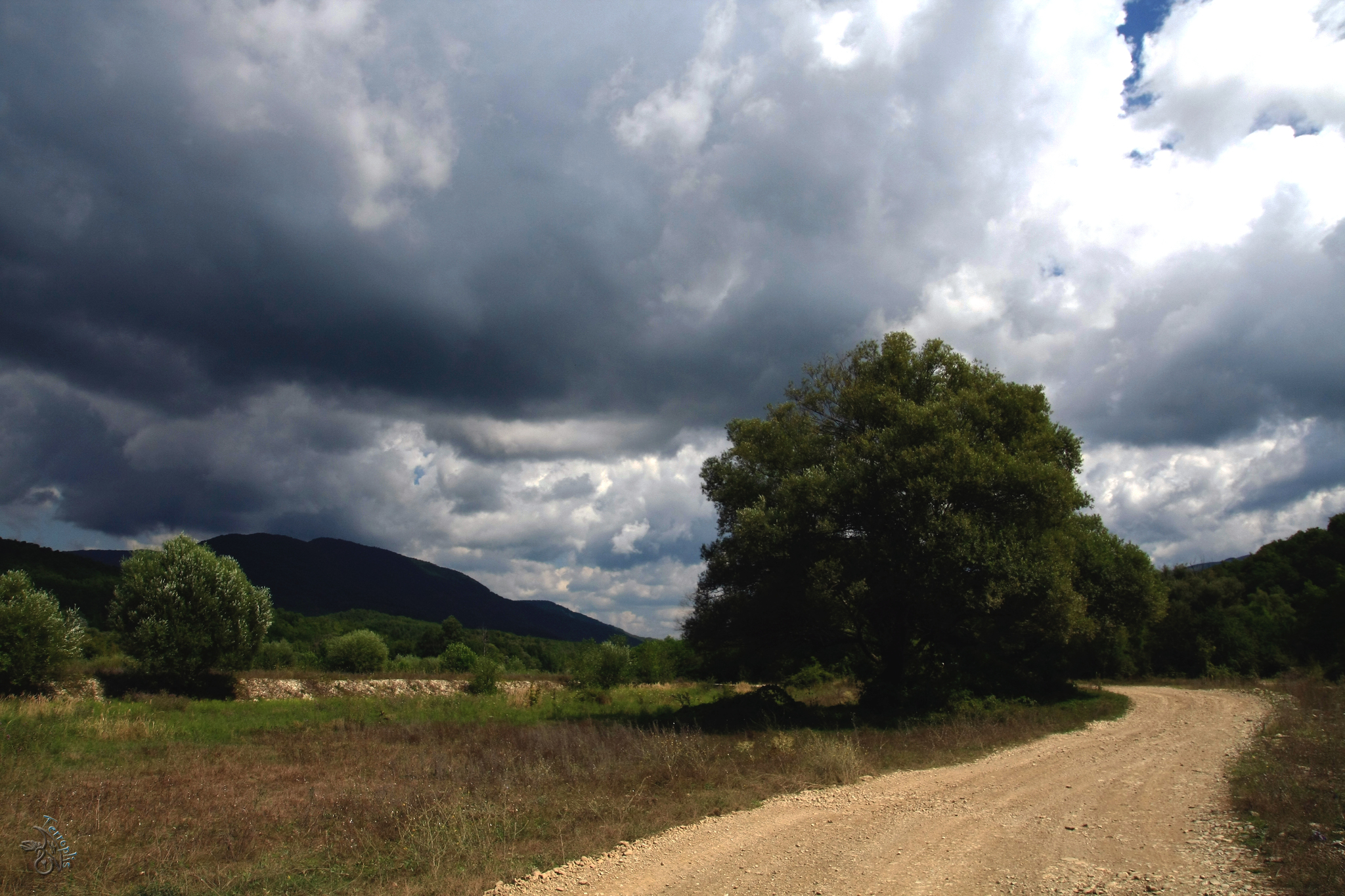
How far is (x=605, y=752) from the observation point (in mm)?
14906

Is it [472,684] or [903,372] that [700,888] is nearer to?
[903,372]

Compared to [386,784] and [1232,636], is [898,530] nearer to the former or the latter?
[386,784]

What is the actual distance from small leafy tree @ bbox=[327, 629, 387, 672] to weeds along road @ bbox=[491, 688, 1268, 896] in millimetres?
45062

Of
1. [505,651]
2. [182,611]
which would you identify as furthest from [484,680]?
[505,651]

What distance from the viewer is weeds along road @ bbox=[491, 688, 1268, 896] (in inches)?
277

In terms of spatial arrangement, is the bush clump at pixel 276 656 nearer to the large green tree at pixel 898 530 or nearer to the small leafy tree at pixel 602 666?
the small leafy tree at pixel 602 666

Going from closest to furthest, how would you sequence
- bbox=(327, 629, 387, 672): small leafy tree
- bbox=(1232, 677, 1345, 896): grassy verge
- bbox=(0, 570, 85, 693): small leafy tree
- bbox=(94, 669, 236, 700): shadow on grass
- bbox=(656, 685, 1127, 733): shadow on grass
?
1. bbox=(1232, 677, 1345, 896): grassy verge
2. bbox=(656, 685, 1127, 733): shadow on grass
3. bbox=(0, 570, 85, 693): small leafy tree
4. bbox=(94, 669, 236, 700): shadow on grass
5. bbox=(327, 629, 387, 672): small leafy tree

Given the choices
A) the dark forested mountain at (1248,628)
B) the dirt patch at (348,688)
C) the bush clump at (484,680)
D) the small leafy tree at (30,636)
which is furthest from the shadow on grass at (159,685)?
the dark forested mountain at (1248,628)

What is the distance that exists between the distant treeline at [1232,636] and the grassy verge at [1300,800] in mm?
17918

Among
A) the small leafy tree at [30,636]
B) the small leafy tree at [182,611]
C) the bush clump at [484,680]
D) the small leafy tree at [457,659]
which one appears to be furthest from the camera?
the small leafy tree at [457,659]

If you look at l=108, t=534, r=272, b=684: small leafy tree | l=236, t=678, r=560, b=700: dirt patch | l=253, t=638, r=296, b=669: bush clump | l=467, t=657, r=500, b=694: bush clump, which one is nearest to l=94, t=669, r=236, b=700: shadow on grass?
l=108, t=534, r=272, b=684: small leafy tree

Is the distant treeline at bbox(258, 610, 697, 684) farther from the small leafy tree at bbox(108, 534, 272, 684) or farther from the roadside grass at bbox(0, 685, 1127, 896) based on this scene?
the roadside grass at bbox(0, 685, 1127, 896)

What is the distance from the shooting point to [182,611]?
99.1ft

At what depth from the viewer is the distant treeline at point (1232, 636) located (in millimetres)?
41438
